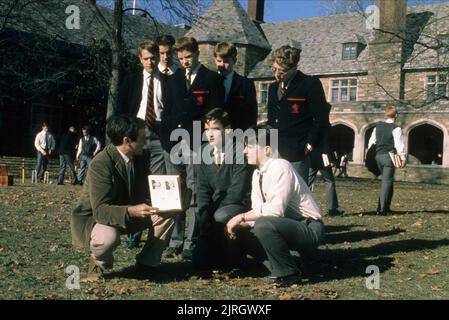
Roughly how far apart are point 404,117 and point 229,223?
32.4 metres

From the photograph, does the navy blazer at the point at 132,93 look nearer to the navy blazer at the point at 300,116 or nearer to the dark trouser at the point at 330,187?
the navy blazer at the point at 300,116

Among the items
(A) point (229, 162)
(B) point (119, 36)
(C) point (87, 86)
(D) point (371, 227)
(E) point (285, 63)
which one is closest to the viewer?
(A) point (229, 162)

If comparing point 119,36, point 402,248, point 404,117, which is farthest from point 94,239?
point 404,117

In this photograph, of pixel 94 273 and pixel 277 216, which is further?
pixel 94 273

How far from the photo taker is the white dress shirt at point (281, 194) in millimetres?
4887

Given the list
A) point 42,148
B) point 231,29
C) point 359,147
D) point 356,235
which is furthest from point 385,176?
point 231,29

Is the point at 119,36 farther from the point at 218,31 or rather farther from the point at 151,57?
the point at 218,31

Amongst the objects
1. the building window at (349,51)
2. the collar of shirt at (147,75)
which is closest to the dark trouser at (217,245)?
the collar of shirt at (147,75)

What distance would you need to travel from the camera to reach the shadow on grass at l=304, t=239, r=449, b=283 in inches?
215

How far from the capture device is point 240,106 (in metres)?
6.32

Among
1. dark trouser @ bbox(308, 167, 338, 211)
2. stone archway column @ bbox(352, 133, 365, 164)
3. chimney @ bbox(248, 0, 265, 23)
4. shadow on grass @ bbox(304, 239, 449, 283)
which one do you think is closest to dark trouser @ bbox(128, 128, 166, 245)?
shadow on grass @ bbox(304, 239, 449, 283)

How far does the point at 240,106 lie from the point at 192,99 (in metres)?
0.57

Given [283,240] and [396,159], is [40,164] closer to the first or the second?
[396,159]
